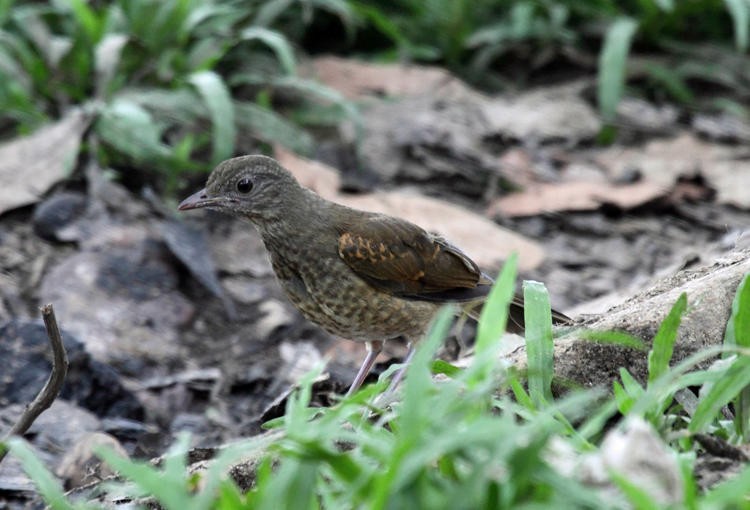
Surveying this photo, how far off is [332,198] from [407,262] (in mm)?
1953

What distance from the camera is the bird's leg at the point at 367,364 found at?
4.95 metres

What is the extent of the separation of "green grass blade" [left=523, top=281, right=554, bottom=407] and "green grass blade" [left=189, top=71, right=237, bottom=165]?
340cm

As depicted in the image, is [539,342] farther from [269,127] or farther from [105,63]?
[105,63]

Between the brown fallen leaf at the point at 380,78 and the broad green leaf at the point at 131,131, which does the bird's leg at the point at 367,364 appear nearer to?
the broad green leaf at the point at 131,131

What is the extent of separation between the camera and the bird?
16.3ft

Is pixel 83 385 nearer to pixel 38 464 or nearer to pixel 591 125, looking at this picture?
pixel 38 464

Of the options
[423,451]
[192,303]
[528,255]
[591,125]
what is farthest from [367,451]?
[591,125]

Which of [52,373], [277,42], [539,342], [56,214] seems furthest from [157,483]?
[277,42]

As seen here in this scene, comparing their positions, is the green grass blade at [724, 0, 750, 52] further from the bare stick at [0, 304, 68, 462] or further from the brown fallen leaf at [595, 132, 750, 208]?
the bare stick at [0, 304, 68, 462]

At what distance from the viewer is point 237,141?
24.4 feet

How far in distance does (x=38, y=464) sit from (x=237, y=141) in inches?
185

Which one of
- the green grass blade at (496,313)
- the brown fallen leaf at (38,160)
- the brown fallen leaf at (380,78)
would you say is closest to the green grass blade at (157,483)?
the green grass blade at (496,313)

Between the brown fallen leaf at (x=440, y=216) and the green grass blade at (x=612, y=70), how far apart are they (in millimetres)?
1610

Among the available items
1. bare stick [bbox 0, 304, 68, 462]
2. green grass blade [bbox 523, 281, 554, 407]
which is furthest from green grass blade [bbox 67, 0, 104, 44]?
green grass blade [bbox 523, 281, 554, 407]
